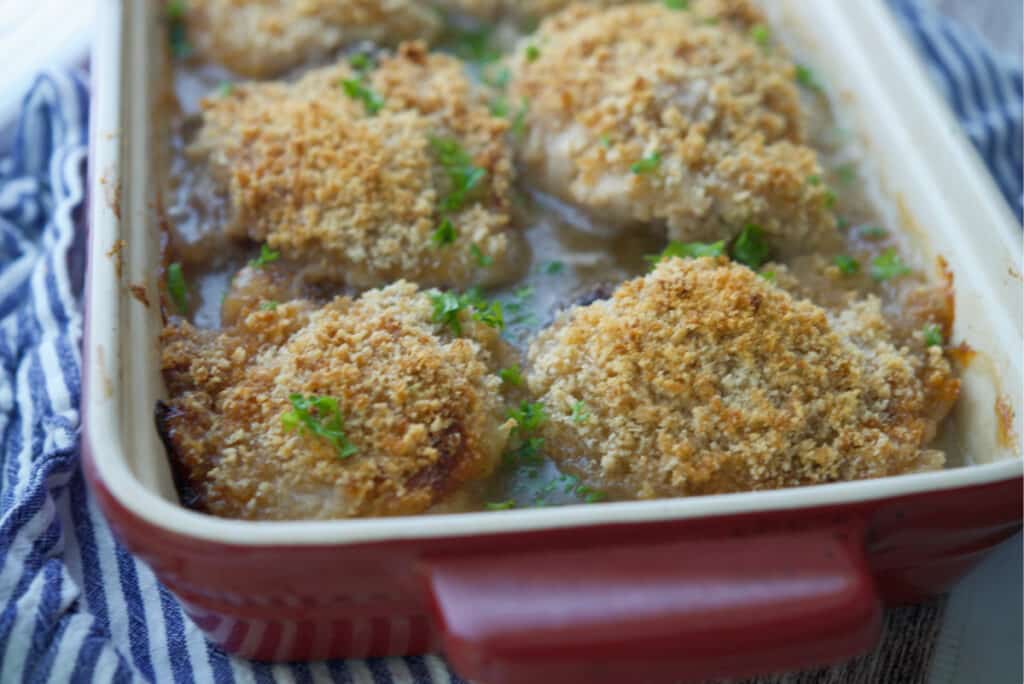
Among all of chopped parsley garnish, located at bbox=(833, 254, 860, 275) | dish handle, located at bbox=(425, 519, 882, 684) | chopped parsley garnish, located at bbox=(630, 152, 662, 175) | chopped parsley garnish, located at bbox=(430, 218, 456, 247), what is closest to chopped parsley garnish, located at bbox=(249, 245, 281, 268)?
chopped parsley garnish, located at bbox=(430, 218, 456, 247)

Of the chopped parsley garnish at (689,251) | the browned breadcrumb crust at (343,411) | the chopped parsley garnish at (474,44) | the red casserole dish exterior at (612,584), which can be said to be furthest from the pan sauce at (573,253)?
the red casserole dish exterior at (612,584)

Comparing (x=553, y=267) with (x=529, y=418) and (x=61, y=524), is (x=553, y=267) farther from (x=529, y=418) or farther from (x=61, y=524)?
(x=61, y=524)

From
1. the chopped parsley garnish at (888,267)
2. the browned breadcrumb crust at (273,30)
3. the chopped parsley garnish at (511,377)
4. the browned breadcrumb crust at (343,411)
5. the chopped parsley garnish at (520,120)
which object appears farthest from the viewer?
the browned breadcrumb crust at (273,30)

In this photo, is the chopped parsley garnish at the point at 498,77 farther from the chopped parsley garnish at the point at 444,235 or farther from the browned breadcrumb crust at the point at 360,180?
the chopped parsley garnish at the point at 444,235

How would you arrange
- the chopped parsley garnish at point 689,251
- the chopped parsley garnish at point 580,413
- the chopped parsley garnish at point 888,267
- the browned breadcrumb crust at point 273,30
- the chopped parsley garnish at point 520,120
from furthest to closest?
the browned breadcrumb crust at point 273,30 → the chopped parsley garnish at point 520,120 → the chopped parsley garnish at point 888,267 → the chopped parsley garnish at point 689,251 → the chopped parsley garnish at point 580,413

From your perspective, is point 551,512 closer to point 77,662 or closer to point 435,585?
point 435,585

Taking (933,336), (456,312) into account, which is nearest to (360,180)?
(456,312)

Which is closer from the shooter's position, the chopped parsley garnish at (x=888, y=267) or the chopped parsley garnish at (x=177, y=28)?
the chopped parsley garnish at (x=888, y=267)

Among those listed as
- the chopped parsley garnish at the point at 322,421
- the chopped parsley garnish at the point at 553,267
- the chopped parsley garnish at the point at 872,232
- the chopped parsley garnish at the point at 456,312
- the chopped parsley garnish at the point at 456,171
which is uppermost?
the chopped parsley garnish at the point at 456,171
